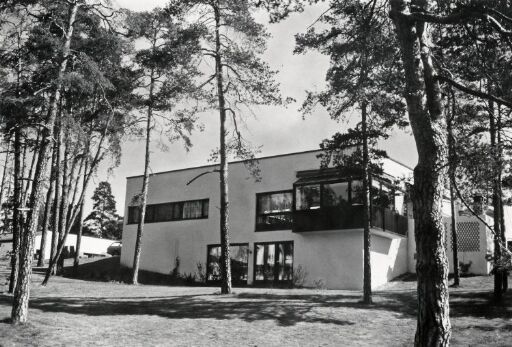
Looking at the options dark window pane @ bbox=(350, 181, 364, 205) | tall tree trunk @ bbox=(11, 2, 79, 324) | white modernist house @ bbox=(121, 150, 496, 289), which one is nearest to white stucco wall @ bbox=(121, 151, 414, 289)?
white modernist house @ bbox=(121, 150, 496, 289)

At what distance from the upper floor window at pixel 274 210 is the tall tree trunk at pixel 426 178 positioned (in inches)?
737

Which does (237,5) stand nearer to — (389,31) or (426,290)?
(389,31)

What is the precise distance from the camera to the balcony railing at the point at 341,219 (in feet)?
80.2

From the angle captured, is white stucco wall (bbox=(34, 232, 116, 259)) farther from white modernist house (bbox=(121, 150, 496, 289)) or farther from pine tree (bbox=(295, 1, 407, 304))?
pine tree (bbox=(295, 1, 407, 304))

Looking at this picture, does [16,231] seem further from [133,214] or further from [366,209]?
[133,214]

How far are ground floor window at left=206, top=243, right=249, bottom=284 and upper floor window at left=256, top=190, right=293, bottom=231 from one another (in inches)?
64.9

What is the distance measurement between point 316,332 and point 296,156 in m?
14.8

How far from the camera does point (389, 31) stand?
35.3ft

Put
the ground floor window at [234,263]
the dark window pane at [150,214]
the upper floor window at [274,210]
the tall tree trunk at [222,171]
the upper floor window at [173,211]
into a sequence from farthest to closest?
the dark window pane at [150,214] < the upper floor window at [173,211] < the ground floor window at [234,263] < the upper floor window at [274,210] < the tall tree trunk at [222,171]

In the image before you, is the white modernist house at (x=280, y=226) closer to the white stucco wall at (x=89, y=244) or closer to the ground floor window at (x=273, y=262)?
the ground floor window at (x=273, y=262)

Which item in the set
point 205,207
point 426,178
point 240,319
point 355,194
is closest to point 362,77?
point 426,178

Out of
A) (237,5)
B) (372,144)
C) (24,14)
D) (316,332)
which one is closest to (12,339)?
(316,332)

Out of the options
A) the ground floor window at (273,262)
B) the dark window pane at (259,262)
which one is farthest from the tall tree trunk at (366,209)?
the dark window pane at (259,262)

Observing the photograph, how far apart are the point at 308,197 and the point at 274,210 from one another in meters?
2.56
